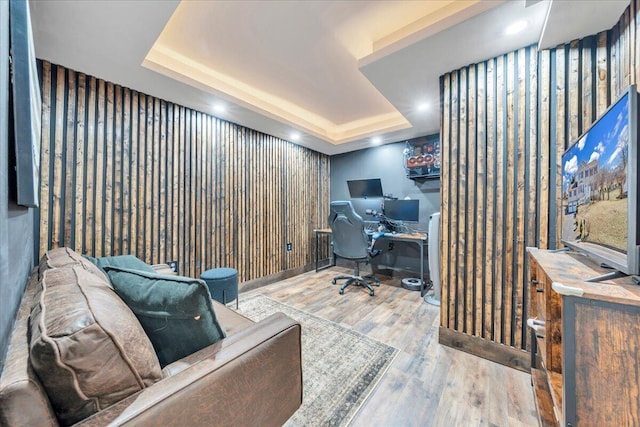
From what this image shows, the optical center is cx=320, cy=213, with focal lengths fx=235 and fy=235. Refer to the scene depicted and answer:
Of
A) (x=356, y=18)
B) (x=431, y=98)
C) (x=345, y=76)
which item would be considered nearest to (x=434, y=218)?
(x=431, y=98)

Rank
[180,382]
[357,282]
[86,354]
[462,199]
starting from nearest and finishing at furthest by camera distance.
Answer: [86,354] < [180,382] < [462,199] < [357,282]

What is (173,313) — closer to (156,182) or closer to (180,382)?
(180,382)

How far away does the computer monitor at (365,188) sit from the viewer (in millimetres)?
4473

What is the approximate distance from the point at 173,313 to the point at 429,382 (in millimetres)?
1736

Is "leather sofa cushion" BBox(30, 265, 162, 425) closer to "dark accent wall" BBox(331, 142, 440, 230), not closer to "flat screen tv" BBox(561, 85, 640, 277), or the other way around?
"flat screen tv" BBox(561, 85, 640, 277)

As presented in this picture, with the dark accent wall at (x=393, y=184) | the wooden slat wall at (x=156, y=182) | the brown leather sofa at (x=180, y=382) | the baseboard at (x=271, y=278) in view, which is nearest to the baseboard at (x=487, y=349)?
the brown leather sofa at (x=180, y=382)

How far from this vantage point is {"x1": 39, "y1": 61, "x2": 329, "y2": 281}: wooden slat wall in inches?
82.3

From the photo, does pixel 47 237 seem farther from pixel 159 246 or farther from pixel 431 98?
pixel 431 98

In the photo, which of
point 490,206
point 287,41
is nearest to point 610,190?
point 490,206

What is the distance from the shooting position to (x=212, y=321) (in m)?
0.93

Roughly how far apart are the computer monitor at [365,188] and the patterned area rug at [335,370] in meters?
2.71

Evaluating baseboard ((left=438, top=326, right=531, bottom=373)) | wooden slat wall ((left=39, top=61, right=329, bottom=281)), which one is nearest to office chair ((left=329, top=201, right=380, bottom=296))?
wooden slat wall ((left=39, top=61, right=329, bottom=281))

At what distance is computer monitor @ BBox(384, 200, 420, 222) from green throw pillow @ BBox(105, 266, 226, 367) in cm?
354

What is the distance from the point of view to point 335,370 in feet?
5.82
